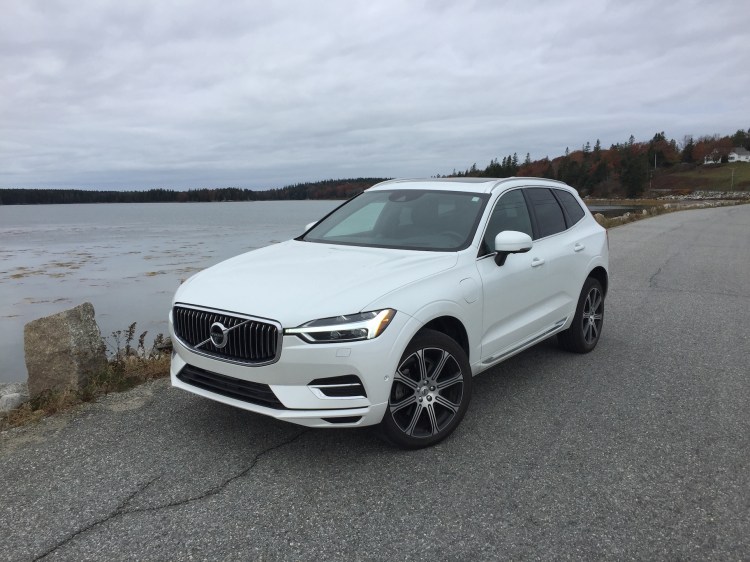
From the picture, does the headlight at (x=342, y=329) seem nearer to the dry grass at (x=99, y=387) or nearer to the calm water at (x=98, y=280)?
the dry grass at (x=99, y=387)

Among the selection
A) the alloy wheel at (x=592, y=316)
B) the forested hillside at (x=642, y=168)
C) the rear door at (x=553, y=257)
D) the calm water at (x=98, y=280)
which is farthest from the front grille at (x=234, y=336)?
the forested hillside at (x=642, y=168)

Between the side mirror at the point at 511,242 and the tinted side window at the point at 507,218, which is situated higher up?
the tinted side window at the point at 507,218

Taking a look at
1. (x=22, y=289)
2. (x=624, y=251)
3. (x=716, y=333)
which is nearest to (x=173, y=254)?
(x=22, y=289)

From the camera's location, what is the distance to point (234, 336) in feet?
11.5

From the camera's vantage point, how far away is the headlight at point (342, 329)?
3303 mm

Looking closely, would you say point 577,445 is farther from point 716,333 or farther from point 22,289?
point 22,289

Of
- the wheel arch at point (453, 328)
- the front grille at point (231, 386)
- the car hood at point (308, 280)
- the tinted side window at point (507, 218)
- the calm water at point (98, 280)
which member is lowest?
the calm water at point (98, 280)

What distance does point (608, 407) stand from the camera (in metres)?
4.55

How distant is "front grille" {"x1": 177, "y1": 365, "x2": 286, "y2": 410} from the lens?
3.42m

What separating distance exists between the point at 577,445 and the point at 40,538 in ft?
10.4

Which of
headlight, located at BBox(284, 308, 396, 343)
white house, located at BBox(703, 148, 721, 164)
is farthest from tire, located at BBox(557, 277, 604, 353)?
white house, located at BBox(703, 148, 721, 164)

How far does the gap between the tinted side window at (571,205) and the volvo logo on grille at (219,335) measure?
380cm

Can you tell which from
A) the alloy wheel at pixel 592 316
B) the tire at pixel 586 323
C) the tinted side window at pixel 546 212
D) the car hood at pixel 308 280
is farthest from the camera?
the alloy wheel at pixel 592 316

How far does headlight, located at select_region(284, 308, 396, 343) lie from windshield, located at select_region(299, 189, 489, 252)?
3.91 ft
